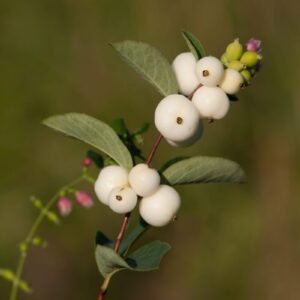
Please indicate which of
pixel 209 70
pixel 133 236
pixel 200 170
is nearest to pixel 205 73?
pixel 209 70

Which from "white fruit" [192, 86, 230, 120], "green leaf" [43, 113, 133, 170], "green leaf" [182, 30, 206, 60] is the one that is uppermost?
"green leaf" [182, 30, 206, 60]

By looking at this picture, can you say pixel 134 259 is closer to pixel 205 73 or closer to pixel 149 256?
pixel 149 256

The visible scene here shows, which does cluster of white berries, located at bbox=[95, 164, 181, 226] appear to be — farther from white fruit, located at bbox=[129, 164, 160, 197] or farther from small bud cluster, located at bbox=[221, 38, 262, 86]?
small bud cluster, located at bbox=[221, 38, 262, 86]

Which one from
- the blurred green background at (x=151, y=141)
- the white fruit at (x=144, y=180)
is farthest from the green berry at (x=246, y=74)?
the blurred green background at (x=151, y=141)

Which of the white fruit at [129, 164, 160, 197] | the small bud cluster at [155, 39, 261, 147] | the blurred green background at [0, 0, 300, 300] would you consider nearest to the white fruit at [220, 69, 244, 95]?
the small bud cluster at [155, 39, 261, 147]

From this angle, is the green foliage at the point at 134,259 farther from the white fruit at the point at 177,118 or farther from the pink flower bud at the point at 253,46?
the pink flower bud at the point at 253,46

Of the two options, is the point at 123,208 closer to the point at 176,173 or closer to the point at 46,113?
the point at 176,173

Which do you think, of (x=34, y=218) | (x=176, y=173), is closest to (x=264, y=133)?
(x=34, y=218)
